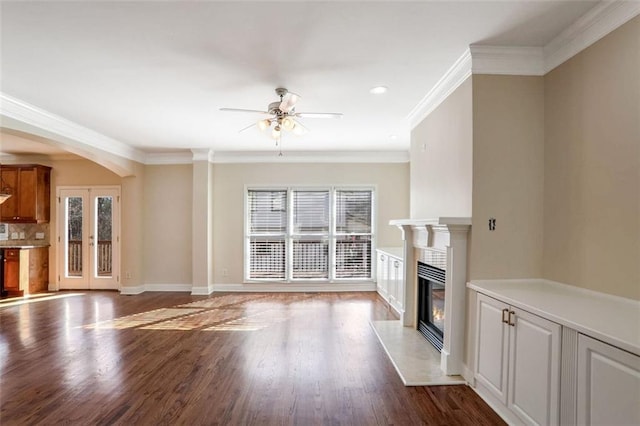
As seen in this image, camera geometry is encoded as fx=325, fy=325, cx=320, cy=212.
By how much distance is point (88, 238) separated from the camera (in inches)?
264

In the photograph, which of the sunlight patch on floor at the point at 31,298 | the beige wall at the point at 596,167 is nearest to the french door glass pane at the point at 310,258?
the sunlight patch on floor at the point at 31,298

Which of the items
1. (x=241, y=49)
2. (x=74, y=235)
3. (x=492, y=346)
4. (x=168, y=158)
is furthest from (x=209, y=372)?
(x=74, y=235)

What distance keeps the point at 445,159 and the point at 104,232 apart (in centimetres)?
671

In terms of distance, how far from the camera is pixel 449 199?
3256 millimetres

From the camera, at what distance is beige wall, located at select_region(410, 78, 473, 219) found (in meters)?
2.90

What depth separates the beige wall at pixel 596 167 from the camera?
80.3 inches

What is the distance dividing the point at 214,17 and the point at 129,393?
9.97 feet

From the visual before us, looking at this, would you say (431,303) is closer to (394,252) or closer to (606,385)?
(394,252)

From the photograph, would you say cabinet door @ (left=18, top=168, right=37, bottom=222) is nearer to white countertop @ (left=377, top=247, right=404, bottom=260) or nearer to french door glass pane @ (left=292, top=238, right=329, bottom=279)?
french door glass pane @ (left=292, top=238, right=329, bottom=279)

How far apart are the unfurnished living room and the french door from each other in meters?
1.53

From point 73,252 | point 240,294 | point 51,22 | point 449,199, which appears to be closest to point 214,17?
point 51,22

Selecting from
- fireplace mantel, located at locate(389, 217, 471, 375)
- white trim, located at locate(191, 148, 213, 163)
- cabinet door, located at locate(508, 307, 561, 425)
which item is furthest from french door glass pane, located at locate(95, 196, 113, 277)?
cabinet door, located at locate(508, 307, 561, 425)

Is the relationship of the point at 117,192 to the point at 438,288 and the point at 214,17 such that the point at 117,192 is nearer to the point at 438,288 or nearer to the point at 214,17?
the point at 214,17

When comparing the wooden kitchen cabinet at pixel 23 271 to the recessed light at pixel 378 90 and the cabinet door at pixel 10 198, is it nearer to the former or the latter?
the cabinet door at pixel 10 198
